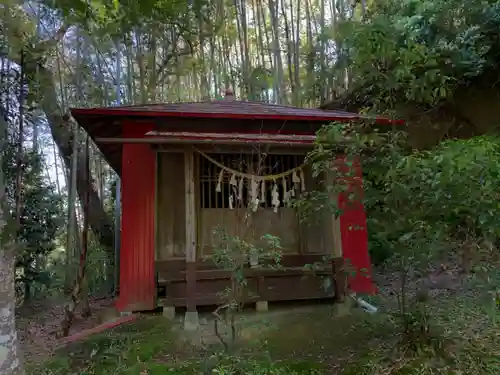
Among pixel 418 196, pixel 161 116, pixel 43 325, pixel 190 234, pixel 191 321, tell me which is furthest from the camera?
pixel 43 325

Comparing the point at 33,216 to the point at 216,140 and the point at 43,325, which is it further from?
the point at 216,140

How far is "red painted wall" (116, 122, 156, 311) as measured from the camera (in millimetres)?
5531

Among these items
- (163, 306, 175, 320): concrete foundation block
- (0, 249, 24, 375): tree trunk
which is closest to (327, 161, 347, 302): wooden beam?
(163, 306, 175, 320): concrete foundation block

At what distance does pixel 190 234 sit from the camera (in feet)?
16.9

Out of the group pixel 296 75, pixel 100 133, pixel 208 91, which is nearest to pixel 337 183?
pixel 100 133

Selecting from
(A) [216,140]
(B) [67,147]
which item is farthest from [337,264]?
(B) [67,147]

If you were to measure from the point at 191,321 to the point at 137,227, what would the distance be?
1467mm

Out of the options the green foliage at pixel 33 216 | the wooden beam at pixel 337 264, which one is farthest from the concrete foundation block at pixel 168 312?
the green foliage at pixel 33 216

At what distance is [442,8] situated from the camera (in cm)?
812

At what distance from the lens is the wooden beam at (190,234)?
5094 millimetres

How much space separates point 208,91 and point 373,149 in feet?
35.9

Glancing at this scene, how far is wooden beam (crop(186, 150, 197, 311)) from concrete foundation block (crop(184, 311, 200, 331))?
6cm

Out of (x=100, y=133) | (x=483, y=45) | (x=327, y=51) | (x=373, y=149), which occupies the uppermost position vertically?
(x=327, y=51)

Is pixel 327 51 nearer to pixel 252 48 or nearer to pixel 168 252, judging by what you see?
pixel 252 48
